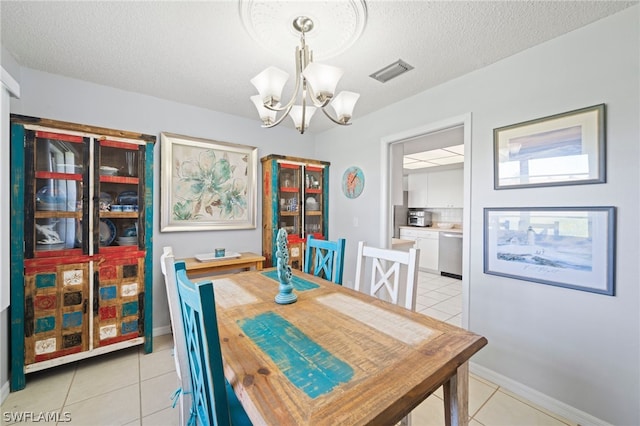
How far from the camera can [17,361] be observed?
A: 6.12ft

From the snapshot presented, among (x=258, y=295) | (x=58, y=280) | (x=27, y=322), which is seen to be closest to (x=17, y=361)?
(x=27, y=322)

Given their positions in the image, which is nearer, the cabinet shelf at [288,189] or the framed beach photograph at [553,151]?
the framed beach photograph at [553,151]

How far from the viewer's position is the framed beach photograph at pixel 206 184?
279 cm

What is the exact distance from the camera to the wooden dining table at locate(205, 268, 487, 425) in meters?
0.71

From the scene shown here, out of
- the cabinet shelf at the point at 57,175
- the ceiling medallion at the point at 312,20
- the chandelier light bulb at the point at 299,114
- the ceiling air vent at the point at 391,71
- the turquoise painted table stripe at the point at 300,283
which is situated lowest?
the turquoise painted table stripe at the point at 300,283

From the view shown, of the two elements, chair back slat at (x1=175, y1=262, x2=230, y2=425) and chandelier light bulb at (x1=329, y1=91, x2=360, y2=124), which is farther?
chandelier light bulb at (x1=329, y1=91, x2=360, y2=124)

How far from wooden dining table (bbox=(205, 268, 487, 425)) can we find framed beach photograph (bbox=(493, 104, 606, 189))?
1328 millimetres

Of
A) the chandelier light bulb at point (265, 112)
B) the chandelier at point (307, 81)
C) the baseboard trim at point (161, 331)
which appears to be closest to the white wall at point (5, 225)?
the baseboard trim at point (161, 331)

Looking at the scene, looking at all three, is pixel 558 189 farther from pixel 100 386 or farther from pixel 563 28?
pixel 100 386

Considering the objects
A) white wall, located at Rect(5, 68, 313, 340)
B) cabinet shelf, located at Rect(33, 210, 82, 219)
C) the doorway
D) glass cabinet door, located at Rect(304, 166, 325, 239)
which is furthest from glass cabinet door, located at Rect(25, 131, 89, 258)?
the doorway

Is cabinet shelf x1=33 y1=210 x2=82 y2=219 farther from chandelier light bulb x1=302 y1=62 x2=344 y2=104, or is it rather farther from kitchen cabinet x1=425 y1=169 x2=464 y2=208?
kitchen cabinet x1=425 y1=169 x2=464 y2=208

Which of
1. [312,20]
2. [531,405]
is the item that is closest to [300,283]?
[312,20]

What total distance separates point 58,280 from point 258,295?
1.67 meters

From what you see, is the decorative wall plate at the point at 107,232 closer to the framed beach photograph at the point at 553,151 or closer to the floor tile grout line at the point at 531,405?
the framed beach photograph at the point at 553,151
